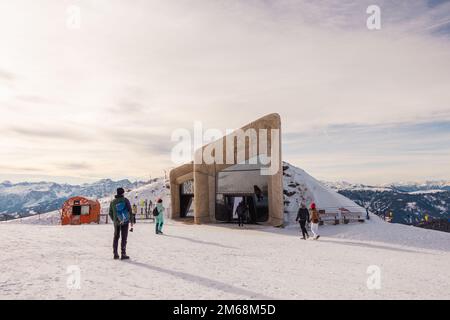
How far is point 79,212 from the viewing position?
32.2 m

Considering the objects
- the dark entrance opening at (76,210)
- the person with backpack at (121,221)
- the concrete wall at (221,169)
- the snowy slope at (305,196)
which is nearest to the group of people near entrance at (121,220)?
the person with backpack at (121,221)

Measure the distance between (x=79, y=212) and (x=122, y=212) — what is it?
85.9ft

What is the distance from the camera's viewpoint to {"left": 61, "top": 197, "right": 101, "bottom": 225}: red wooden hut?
31.9 metres

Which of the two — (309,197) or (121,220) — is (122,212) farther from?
(309,197)

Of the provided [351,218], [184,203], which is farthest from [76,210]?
[351,218]

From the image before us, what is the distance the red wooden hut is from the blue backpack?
24932 mm

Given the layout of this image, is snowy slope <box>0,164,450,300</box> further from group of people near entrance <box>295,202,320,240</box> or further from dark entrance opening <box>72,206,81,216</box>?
dark entrance opening <box>72,206,81,216</box>

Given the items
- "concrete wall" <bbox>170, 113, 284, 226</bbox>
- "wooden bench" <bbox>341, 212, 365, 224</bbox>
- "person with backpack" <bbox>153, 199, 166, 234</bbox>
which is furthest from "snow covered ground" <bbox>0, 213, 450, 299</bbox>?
"wooden bench" <bbox>341, 212, 365, 224</bbox>

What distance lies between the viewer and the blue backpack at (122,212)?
8938 mm

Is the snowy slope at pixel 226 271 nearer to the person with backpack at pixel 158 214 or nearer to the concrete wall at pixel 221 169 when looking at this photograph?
the person with backpack at pixel 158 214

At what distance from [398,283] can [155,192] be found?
67.7 m
